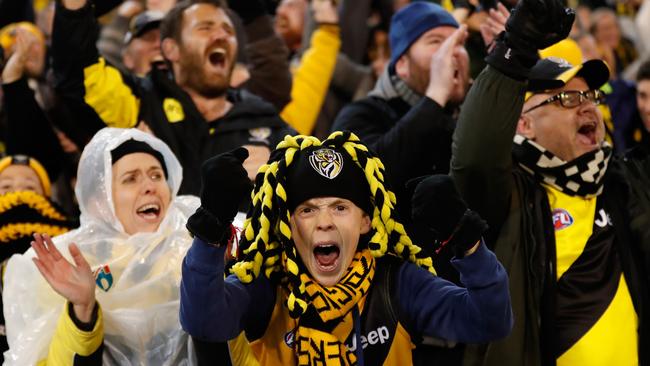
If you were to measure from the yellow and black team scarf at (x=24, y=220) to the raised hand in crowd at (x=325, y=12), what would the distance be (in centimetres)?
211

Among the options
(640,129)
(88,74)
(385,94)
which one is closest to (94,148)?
(88,74)

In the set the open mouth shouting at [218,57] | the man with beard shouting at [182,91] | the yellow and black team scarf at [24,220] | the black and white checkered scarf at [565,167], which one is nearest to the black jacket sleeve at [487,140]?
the black and white checkered scarf at [565,167]

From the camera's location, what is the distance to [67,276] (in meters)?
4.02

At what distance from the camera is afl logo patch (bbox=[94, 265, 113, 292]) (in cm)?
439

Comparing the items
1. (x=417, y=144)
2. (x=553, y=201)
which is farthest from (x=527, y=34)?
(x=417, y=144)

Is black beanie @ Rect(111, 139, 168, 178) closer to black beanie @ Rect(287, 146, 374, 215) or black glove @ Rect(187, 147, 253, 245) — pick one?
black beanie @ Rect(287, 146, 374, 215)

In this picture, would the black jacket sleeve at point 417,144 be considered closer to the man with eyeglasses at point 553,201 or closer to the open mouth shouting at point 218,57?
the man with eyeglasses at point 553,201

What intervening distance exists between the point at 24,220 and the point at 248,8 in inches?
80.6

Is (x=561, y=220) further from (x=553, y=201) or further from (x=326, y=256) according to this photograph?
(x=326, y=256)

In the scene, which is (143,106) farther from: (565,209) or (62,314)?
(565,209)

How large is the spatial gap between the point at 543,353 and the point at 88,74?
95.3 inches

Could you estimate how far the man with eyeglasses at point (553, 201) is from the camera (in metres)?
4.07

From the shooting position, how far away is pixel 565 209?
4516mm

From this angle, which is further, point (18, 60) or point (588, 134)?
point (18, 60)
